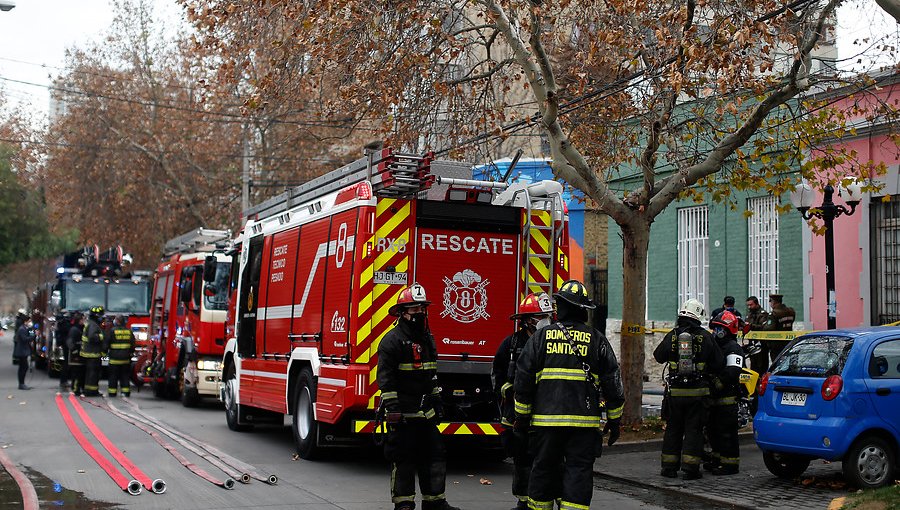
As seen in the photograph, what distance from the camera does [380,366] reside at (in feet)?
30.9

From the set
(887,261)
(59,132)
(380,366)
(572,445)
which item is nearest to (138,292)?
(59,132)

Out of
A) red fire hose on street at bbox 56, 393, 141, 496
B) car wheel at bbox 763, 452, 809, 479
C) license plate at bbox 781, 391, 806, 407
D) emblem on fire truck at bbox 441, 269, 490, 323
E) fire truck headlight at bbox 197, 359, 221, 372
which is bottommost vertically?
red fire hose on street at bbox 56, 393, 141, 496

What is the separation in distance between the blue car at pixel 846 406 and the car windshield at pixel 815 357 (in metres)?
0.01

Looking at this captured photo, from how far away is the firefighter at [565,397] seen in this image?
7.88 m

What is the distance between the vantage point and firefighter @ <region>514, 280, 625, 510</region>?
7.88m

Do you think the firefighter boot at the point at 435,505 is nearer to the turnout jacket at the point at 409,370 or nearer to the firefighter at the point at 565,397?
the turnout jacket at the point at 409,370

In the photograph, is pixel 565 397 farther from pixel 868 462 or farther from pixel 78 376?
pixel 78 376

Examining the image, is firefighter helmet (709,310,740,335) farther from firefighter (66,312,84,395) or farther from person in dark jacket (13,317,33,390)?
person in dark jacket (13,317,33,390)

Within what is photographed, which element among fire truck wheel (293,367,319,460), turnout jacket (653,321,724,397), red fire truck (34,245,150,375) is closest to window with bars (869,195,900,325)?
turnout jacket (653,321,724,397)

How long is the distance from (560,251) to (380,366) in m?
3.81

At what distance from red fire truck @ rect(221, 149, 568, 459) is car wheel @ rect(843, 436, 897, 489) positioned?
12.0ft

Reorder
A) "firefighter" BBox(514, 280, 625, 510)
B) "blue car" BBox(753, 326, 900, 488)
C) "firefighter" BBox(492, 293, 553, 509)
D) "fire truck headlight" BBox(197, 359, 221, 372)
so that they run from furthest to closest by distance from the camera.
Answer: "fire truck headlight" BBox(197, 359, 221, 372), "blue car" BBox(753, 326, 900, 488), "firefighter" BBox(492, 293, 553, 509), "firefighter" BBox(514, 280, 625, 510)

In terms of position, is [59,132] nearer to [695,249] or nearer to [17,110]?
[17,110]

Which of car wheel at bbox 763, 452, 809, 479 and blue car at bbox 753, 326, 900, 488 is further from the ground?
blue car at bbox 753, 326, 900, 488
